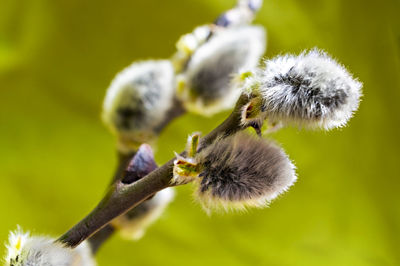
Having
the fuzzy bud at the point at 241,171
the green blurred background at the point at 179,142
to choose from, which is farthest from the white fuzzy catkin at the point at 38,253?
the green blurred background at the point at 179,142

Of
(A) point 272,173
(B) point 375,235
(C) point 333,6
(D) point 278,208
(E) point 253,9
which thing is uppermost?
(C) point 333,6

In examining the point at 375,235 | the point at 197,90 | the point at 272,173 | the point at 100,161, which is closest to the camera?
the point at 272,173

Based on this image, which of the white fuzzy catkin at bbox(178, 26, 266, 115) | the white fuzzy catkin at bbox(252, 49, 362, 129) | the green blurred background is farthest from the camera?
the green blurred background

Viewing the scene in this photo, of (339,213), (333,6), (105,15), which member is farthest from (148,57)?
(339,213)

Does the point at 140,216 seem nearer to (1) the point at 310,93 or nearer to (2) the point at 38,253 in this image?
(2) the point at 38,253

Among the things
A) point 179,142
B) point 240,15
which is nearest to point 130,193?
point 240,15

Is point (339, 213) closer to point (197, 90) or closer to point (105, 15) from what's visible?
point (197, 90)

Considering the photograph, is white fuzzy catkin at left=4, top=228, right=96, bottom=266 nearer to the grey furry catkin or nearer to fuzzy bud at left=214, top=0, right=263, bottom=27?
the grey furry catkin

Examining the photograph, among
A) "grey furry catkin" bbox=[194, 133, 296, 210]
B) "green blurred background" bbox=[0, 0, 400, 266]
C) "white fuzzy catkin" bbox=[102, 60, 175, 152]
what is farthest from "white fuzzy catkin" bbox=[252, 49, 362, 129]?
"green blurred background" bbox=[0, 0, 400, 266]
